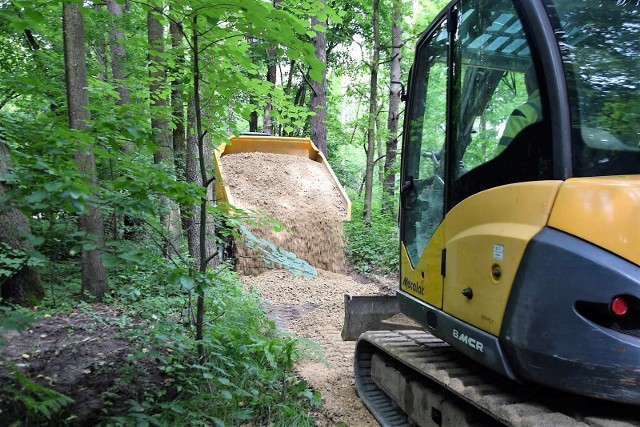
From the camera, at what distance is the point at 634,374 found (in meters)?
1.61

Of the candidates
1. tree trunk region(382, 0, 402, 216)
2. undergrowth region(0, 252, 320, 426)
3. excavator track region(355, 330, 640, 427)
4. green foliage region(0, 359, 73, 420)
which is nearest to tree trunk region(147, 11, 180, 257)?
undergrowth region(0, 252, 320, 426)

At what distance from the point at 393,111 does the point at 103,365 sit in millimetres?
10795

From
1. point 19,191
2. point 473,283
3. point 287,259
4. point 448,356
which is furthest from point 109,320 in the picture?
point 473,283

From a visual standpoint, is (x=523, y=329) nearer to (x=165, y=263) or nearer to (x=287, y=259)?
(x=287, y=259)

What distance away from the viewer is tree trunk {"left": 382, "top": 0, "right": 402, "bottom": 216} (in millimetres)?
12273

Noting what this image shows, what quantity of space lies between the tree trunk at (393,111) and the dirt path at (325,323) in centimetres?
510

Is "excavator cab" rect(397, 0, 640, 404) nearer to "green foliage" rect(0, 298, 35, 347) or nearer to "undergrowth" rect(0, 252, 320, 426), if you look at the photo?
"undergrowth" rect(0, 252, 320, 426)

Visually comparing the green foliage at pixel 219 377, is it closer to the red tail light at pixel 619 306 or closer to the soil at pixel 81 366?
the soil at pixel 81 366

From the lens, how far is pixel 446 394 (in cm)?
283

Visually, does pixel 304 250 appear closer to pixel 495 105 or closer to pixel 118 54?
pixel 118 54

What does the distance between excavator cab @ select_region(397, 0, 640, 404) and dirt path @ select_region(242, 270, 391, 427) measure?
1367 millimetres

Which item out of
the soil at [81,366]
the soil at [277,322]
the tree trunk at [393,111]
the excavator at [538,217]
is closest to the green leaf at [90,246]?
the soil at [81,366]

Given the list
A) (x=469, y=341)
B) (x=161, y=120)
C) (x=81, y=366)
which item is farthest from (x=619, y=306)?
(x=161, y=120)

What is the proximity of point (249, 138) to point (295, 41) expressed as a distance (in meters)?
7.73
